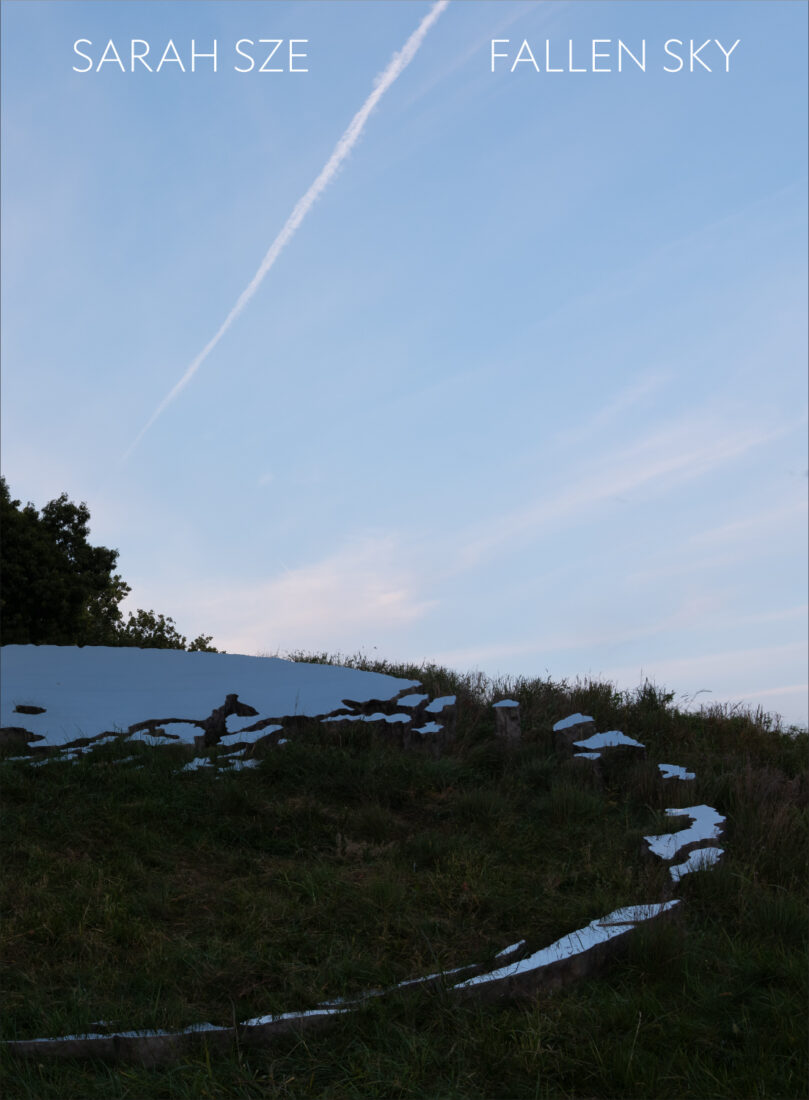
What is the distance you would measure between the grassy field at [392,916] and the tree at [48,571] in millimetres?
11224

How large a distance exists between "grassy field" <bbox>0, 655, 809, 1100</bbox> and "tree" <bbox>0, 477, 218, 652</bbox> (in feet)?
36.8

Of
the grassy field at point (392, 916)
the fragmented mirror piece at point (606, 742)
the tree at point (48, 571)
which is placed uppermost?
the tree at point (48, 571)

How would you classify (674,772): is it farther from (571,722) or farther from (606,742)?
(571,722)

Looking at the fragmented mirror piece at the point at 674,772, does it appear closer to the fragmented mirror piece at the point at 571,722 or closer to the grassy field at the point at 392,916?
the grassy field at the point at 392,916

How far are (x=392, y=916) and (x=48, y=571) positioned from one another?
51.3 feet

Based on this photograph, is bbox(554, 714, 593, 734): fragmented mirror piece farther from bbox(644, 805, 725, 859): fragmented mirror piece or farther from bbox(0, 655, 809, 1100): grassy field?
bbox(644, 805, 725, 859): fragmented mirror piece

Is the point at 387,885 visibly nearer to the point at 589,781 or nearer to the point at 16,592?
the point at 589,781

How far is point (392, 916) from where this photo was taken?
233 inches

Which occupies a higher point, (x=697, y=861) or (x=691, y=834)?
(x=691, y=834)

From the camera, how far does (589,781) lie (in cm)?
885

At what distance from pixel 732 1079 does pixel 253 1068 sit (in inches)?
91.1

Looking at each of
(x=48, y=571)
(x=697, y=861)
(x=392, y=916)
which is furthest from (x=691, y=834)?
(x=48, y=571)

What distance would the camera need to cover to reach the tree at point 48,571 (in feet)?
63.1

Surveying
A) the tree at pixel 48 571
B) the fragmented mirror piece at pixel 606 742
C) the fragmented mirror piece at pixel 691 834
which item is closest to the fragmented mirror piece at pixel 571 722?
the fragmented mirror piece at pixel 606 742
